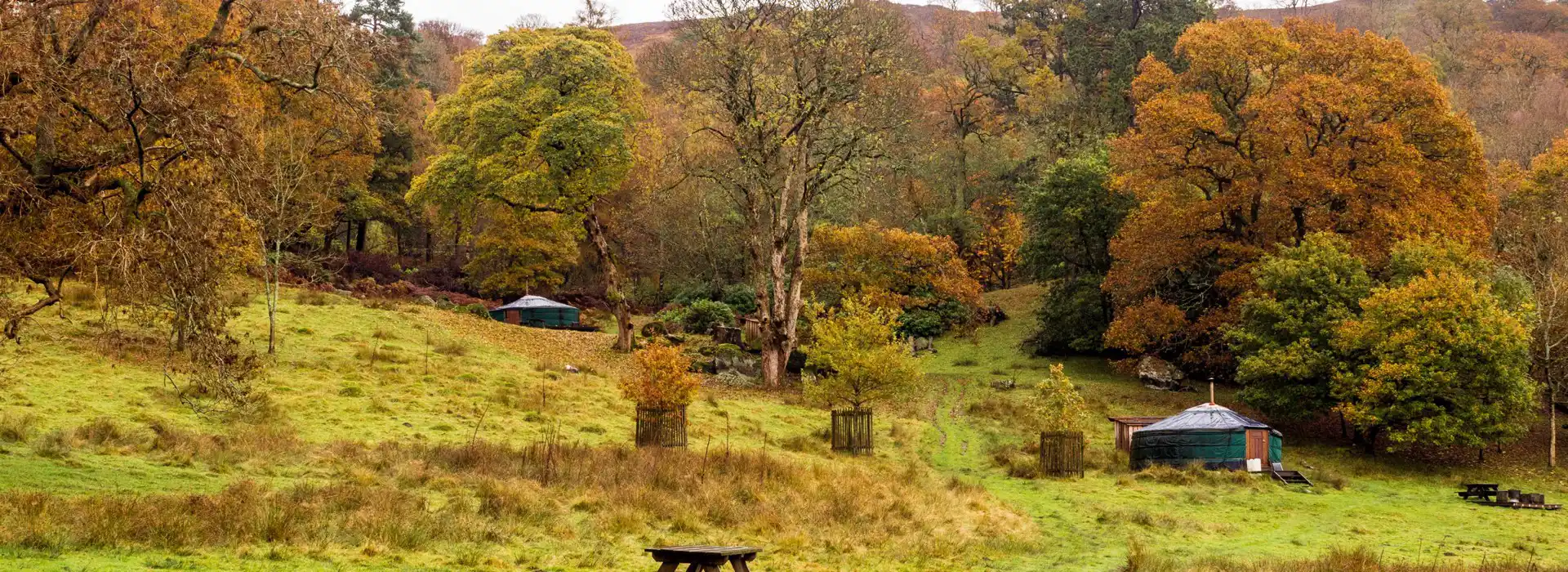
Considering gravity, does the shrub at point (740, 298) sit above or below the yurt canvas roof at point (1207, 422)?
above

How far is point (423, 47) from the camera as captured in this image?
8162 cm

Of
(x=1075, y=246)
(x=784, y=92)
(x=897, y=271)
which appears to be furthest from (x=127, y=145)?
(x=1075, y=246)

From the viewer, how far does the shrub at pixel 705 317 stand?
1923 inches

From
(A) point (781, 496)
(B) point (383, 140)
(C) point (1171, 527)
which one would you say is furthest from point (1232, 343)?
(B) point (383, 140)

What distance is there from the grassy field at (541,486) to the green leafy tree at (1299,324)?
1999 mm

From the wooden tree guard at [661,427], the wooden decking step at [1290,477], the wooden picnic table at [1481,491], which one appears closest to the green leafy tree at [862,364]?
the wooden tree guard at [661,427]

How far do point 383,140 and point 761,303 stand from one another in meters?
35.7

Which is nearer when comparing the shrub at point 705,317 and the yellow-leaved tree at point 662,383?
the yellow-leaved tree at point 662,383

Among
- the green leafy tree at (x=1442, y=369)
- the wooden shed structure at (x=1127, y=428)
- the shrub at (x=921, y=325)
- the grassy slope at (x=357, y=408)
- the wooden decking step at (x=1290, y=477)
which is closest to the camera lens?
the grassy slope at (x=357, y=408)

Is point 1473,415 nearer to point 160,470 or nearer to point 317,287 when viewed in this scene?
point 160,470

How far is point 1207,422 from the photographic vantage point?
31.1 m

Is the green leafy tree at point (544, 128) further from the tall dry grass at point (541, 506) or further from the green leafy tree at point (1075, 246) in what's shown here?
the green leafy tree at point (1075, 246)

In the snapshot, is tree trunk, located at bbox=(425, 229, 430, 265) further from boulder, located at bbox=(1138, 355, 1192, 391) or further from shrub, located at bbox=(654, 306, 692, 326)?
boulder, located at bbox=(1138, 355, 1192, 391)

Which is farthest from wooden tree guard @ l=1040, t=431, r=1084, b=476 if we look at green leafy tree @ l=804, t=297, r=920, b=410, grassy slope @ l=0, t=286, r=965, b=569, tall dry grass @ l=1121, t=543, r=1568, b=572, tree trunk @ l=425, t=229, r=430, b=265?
tree trunk @ l=425, t=229, r=430, b=265
